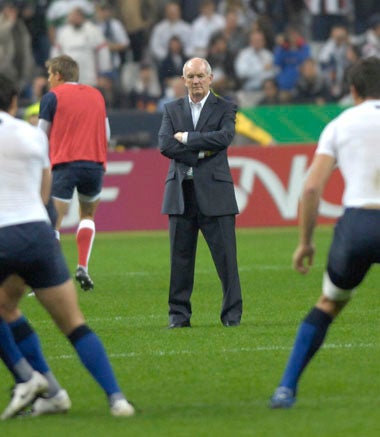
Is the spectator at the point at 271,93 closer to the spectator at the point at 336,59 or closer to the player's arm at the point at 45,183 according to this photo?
the spectator at the point at 336,59

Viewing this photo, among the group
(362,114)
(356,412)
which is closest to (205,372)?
(356,412)

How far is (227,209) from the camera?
11.6 metres

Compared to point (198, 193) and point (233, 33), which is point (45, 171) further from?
point (233, 33)

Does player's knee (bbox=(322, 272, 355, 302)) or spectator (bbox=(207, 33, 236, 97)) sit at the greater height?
player's knee (bbox=(322, 272, 355, 302))

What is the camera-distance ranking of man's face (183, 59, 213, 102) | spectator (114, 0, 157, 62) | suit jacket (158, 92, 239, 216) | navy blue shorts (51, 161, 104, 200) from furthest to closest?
spectator (114, 0, 157, 62) → navy blue shorts (51, 161, 104, 200) → suit jacket (158, 92, 239, 216) → man's face (183, 59, 213, 102)

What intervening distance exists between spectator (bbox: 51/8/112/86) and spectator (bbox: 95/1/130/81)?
49 cm

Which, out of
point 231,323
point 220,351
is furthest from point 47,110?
point 220,351

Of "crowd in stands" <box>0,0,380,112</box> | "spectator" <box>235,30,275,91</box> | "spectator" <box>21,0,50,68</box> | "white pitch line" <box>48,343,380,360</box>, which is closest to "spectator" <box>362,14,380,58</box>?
"crowd in stands" <box>0,0,380,112</box>

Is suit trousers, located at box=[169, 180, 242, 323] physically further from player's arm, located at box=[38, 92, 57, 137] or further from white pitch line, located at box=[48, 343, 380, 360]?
player's arm, located at box=[38, 92, 57, 137]

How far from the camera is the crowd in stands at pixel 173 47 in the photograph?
2427 centimetres

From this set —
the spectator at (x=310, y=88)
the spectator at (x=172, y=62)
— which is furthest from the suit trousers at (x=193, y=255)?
the spectator at (x=310, y=88)

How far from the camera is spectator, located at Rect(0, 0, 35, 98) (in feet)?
79.1

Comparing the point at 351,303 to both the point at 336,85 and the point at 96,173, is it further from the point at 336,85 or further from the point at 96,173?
the point at 336,85

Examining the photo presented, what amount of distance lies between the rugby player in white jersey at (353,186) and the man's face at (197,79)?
3847mm
